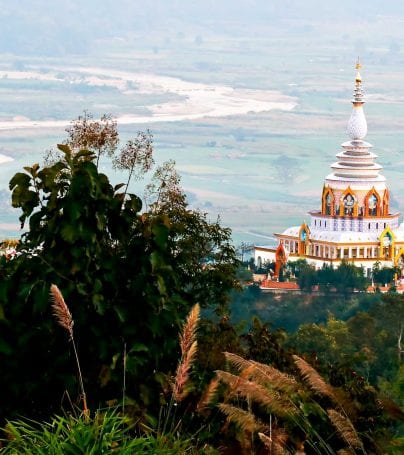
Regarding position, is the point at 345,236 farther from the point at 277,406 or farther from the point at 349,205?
the point at 277,406

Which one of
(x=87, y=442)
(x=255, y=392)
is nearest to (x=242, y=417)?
(x=255, y=392)

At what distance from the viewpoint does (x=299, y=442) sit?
693 inches

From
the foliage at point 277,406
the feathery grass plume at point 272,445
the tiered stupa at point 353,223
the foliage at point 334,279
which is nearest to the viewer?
the feathery grass plume at point 272,445

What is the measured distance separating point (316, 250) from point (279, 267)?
1.44 m

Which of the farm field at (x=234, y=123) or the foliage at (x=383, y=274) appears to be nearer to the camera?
the foliage at (x=383, y=274)

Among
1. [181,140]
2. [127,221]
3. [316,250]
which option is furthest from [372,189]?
[181,140]

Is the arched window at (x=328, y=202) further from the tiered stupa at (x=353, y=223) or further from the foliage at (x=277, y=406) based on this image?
the foliage at (x=277, y=406)

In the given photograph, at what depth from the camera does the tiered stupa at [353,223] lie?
7338cm

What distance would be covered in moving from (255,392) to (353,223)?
190ft

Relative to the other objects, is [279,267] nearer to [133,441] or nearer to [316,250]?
[316,250]

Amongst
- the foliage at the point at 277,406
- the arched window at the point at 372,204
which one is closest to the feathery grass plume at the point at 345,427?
the foliage at the point at 277,406

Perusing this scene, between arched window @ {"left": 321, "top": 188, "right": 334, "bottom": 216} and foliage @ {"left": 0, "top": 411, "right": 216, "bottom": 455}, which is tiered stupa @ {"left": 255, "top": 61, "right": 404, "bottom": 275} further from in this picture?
foliage @ {"left": 0, "top": 411, "right": 216, "bottom": 455}

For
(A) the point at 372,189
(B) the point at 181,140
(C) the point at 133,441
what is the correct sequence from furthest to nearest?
(B) the point at 181,140 < (A) the point at 372,189 < (C) the point at 133,441

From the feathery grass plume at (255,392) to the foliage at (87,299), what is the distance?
3.18 m
